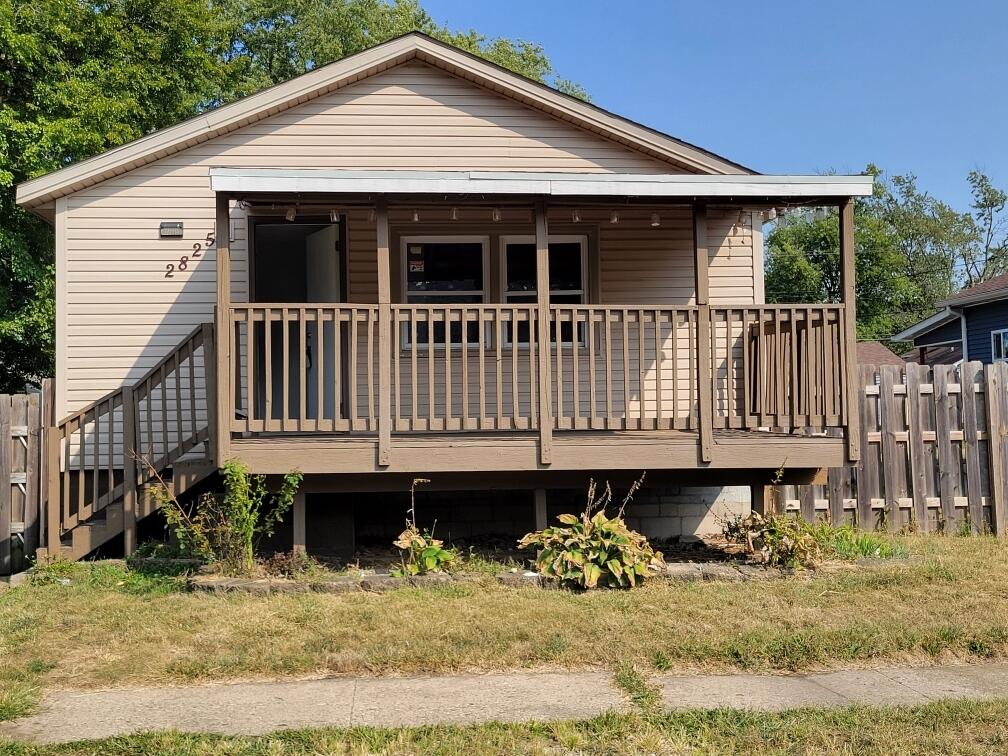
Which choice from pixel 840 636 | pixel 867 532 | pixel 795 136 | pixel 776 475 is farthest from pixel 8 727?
pixel 795 136

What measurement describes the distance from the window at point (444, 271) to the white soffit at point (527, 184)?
2.30 m

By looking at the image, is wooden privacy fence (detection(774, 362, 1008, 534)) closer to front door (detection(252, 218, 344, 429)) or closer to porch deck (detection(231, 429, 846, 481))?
porch deck (detection(231, 429, 846, 481))

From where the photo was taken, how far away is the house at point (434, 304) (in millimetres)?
7547

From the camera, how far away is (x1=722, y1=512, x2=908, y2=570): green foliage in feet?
24.2

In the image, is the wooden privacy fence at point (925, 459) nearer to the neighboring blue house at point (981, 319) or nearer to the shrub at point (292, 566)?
the shrub at point (292, 566)

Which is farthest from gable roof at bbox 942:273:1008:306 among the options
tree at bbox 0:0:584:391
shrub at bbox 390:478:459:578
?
tree at bbox 0:0:584:391

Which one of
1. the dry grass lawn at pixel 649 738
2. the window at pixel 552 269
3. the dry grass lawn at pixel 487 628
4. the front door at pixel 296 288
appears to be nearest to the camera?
the dry grass lawn at pixel 649 738

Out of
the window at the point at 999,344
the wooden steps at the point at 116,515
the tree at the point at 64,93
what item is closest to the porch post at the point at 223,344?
the wooden steps at the point at 116,515

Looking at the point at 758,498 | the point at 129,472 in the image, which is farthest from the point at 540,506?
the point at 129,472

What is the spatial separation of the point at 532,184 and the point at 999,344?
18.7m

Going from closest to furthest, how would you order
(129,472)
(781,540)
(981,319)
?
(781,540) → (129,472) → (981,319)

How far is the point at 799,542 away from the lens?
290 inches

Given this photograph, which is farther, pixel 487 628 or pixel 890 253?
pixel 890 253

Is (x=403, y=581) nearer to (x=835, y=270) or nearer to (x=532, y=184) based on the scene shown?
(x=532, y=184)
